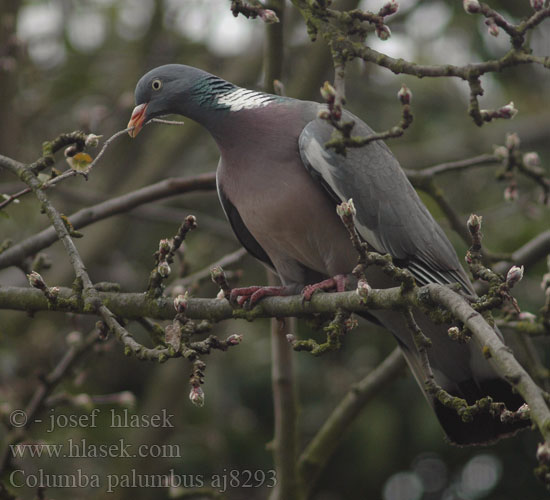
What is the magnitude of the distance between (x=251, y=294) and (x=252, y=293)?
4 centimetres

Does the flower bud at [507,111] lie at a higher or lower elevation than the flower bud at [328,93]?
lower

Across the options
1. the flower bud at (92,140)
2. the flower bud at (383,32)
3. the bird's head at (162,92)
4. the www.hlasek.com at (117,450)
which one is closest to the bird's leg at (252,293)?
the flower bud at (92,140)

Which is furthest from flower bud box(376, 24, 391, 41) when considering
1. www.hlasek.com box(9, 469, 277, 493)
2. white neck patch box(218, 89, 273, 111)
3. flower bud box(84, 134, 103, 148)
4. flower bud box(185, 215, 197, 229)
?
www.hlasek.com box(9, 469, 277, 493)

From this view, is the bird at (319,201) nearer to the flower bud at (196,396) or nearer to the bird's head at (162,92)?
the bird's head at (162,92)

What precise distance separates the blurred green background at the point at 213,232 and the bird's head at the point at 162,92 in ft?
3.51

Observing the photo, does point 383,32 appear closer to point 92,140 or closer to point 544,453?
point 92,140

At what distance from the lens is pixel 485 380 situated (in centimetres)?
370

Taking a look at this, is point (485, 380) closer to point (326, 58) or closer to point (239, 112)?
point (239, 112)

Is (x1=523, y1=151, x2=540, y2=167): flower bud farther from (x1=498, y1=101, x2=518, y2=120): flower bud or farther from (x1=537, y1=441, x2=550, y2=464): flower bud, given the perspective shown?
(x1=537, y1=441, x2=550, y2=464): flower bud

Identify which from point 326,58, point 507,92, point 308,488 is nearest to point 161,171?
point 326,58

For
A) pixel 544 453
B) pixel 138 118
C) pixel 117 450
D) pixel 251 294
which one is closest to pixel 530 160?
pixel 251 294

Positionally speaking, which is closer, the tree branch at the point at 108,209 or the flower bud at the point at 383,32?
the flower bud at the point at 383,32

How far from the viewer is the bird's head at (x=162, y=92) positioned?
3.77 m

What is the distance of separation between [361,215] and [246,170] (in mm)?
569
